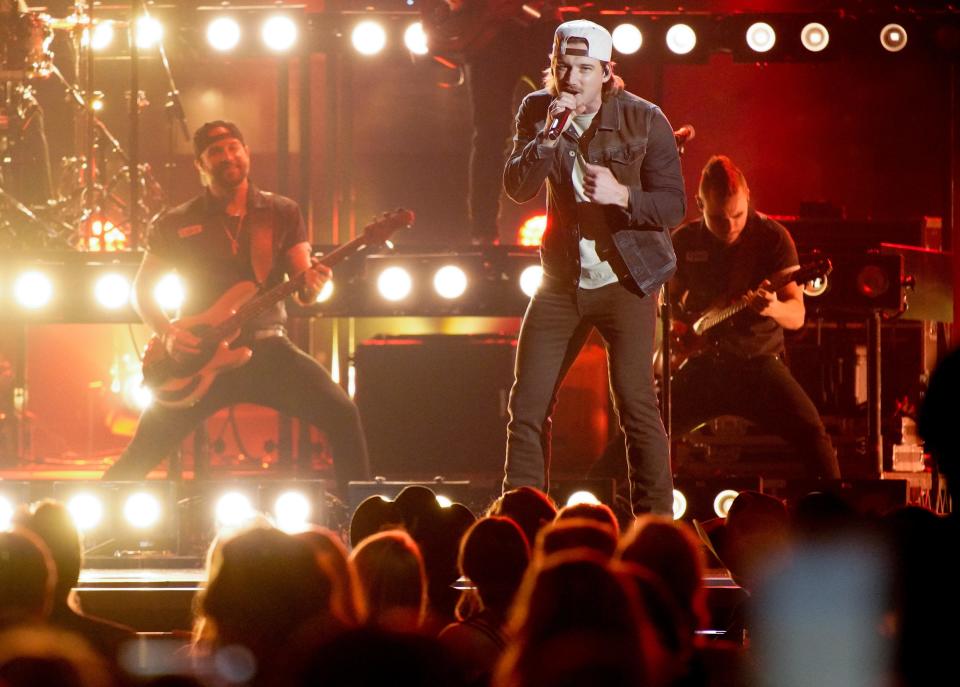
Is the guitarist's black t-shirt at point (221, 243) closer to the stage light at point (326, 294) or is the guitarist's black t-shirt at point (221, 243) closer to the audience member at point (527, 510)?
the stage light at point (326, 294)

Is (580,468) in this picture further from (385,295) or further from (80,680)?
(80,680)

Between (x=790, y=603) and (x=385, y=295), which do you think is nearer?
(x=790, y=603)

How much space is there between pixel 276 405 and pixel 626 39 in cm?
341

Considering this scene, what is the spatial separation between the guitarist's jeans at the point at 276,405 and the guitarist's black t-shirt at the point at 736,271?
2076 millimetres

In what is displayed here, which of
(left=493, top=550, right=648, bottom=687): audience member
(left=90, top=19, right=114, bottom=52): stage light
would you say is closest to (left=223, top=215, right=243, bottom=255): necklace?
(left=90, top=19, right=114, bottom=52): stage light

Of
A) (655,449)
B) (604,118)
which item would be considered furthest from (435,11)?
(655,449)

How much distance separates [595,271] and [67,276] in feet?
13.4

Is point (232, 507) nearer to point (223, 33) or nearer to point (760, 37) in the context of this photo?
point (223, 33)

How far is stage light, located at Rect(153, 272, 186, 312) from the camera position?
24.3 ft

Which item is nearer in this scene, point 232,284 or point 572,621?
point 572,621

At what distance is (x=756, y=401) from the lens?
22.9ft

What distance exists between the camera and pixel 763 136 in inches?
496

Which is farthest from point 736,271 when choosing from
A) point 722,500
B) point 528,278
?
point 722,500

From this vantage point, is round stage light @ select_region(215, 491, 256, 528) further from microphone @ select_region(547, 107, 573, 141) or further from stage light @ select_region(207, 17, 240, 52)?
stage light @ select_region(207, 17, 240, 52)
